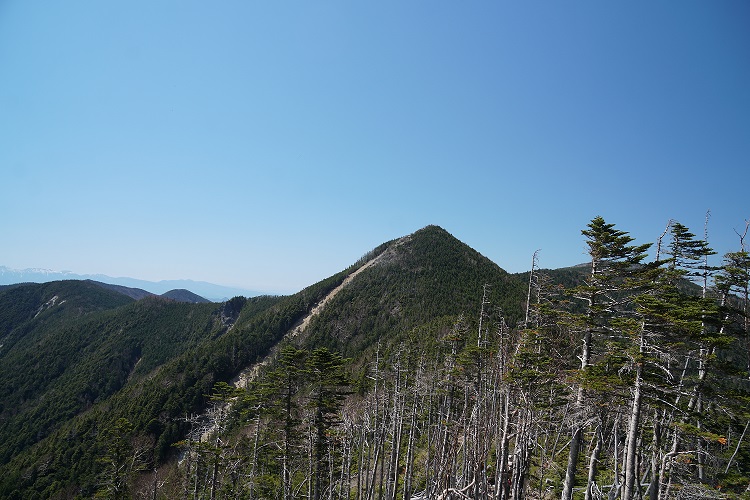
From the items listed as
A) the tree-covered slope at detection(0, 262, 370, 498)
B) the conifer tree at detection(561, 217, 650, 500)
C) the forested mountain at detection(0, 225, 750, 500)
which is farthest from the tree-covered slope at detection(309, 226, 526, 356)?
the conifer tree at detection(561, 217, 650, 500)

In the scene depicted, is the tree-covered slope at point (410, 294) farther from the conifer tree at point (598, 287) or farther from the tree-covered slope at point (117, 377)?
the conifer tree at point (598, 287)

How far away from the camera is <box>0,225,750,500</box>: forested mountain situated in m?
13.5

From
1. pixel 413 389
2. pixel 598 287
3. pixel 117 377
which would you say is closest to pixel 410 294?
pixel 413 389

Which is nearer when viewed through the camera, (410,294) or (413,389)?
(413,389)

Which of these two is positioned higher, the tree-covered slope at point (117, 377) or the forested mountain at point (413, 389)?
the forested mountain at point (413, 389)

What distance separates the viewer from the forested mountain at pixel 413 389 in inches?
533

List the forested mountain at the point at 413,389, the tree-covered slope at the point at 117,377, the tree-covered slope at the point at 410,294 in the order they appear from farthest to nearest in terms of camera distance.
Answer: the tree-covered slope at the point at 410,294 < the tree-covered slope at the point at 117,377 < the forested mountain at the point at 413,389

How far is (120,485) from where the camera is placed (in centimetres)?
2788

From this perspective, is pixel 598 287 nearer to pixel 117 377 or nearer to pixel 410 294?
pixel 410 294

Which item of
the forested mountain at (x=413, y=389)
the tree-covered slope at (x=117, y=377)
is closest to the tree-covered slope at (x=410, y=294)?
the forested mountain at (x=413, y=389)

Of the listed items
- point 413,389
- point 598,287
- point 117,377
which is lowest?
point 117,377

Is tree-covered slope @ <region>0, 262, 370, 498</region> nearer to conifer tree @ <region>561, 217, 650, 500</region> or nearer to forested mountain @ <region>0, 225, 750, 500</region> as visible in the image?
forested mountain @ <region>0, 225, 750, 500</region>

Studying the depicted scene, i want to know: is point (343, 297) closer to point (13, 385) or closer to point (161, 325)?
point (161, 325)

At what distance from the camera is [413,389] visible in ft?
93.9
